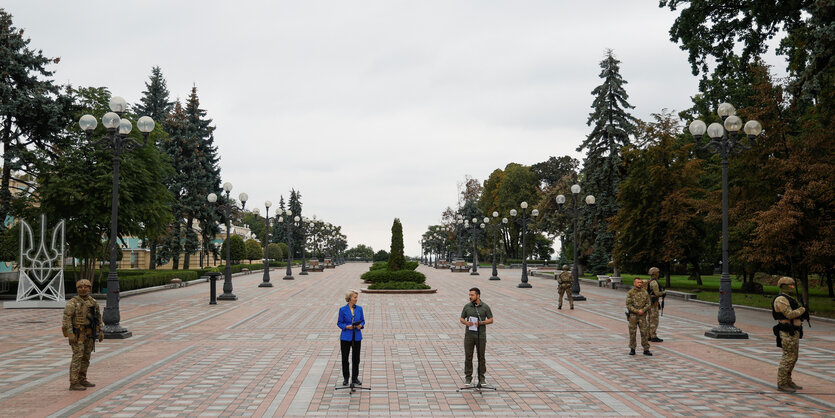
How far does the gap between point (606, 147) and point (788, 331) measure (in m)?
33.4

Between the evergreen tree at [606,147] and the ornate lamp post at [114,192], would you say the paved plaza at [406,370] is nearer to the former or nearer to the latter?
the ornate lamp post at [114,192]

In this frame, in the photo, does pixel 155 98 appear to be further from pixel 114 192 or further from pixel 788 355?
pixel 788 355

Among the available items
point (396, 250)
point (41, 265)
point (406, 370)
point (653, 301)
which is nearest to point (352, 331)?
point (406, 370)

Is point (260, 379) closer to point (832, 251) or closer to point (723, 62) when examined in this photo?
point (832, 251)

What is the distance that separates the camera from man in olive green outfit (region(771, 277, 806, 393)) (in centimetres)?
834

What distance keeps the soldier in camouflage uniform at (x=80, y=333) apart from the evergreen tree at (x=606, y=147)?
35.1 meters

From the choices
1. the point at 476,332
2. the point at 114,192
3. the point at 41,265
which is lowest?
the point at 476,332

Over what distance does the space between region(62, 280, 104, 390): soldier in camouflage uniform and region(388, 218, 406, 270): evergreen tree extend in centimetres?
2781

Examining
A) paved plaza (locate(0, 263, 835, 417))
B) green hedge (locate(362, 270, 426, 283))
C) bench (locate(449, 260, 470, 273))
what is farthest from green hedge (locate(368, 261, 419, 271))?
paved plaza (locate(0, 263, 835, 417))

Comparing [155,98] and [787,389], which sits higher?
[155,98]

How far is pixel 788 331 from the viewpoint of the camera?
8375mm

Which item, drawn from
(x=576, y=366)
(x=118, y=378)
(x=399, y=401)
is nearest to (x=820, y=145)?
(x=576, y=366)

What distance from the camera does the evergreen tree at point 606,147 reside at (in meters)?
A: 39.4

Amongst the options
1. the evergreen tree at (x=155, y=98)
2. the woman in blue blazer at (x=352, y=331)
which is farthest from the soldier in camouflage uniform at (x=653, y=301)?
the evergreen tree at (x=155, y=98)
